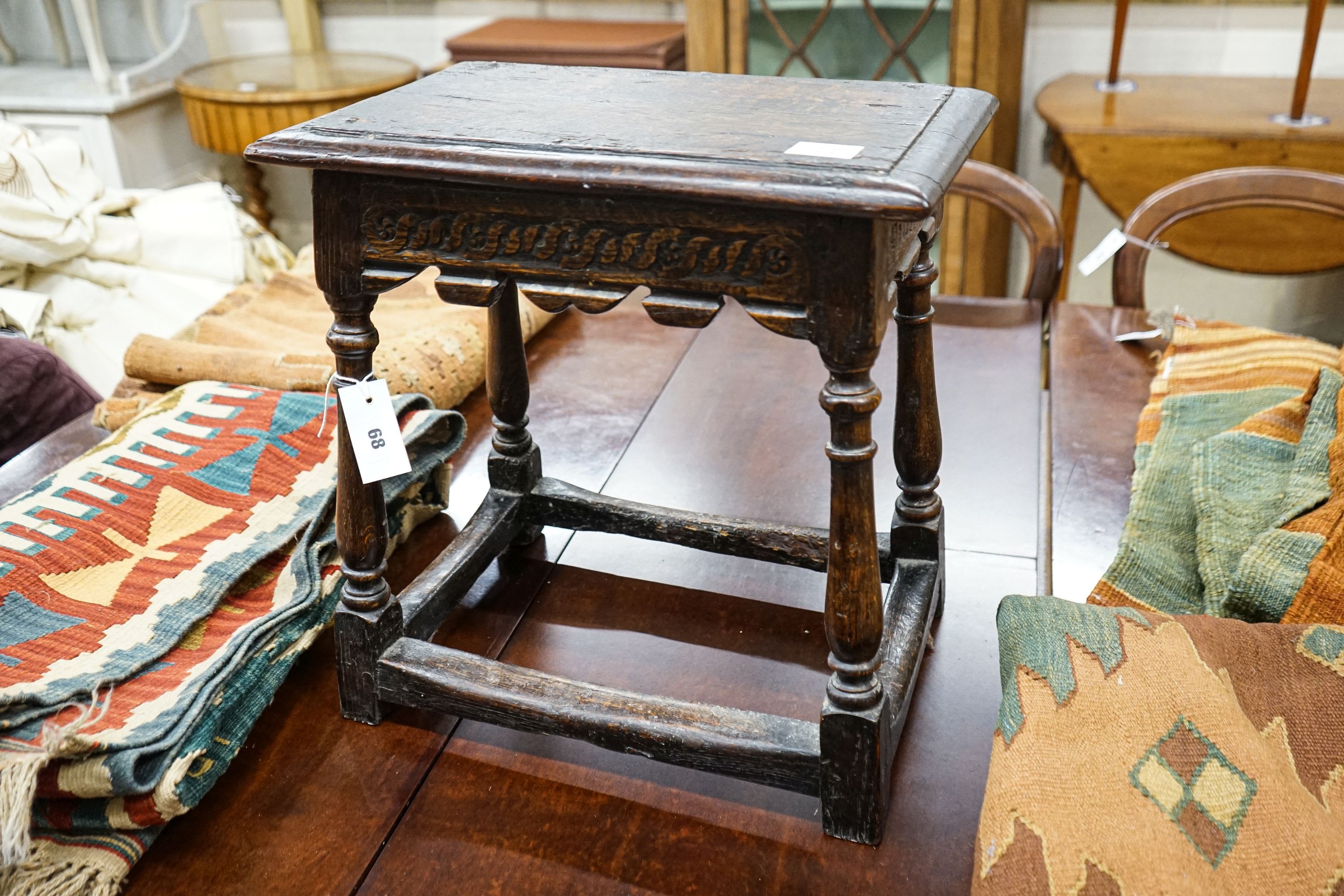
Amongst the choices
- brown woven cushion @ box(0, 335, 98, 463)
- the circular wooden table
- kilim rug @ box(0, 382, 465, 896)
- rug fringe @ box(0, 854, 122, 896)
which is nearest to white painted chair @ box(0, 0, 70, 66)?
the circular wooden table

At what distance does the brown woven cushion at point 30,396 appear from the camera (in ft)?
4.69

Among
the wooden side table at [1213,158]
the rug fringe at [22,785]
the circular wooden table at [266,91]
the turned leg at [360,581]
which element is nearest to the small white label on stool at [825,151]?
the turned leg at [360,581]

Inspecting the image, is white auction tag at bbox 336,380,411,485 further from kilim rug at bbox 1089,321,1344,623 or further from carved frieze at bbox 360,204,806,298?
kilim rug at bbox 1089,321,1344,623

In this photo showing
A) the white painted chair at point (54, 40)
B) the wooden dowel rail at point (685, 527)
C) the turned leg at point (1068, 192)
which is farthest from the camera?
the white painted chair at point (54, 40)

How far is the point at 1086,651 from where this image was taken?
83 centimetres

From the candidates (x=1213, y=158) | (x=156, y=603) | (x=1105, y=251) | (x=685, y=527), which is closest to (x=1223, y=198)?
(x=1105, y=251)

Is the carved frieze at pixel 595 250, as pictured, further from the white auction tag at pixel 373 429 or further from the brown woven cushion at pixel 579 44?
the brown woven cushion at pixel 579 44

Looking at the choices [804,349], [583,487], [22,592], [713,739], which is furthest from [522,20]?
[713,739]

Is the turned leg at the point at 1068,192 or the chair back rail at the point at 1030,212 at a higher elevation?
the chair back rail at the point at 1030,212

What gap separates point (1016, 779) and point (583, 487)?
610mm

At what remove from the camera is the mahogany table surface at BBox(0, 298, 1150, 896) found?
31.5 inches

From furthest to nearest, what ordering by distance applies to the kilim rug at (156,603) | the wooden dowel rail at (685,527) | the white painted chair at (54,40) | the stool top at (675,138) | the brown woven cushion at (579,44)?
1. the white painted chair at (54,40)
2. the brown woven cushion at (579,44)
3. the wooden dowel rail at (685,527)
4. the kilim rug at (156,603)
5. the stool top at (675,138)

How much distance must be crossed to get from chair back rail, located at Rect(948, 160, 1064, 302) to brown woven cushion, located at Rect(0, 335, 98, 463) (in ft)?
4.13

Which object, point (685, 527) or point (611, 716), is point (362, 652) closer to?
point (611, 716)
